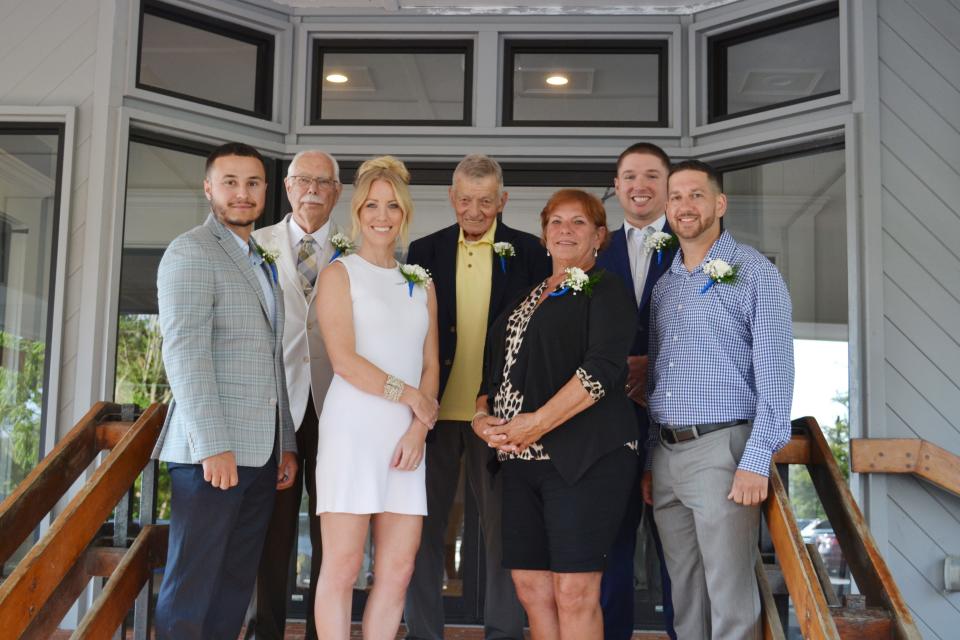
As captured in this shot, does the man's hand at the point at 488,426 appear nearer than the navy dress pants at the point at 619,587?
Yes

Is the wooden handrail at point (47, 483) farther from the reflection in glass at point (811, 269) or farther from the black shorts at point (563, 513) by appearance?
the reflection in glass at point (811, 269)

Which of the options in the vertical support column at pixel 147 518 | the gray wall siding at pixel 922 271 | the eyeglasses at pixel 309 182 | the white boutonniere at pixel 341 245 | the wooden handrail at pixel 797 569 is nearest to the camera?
the wooden handrail at pixel 797 569

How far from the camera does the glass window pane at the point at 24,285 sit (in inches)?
174

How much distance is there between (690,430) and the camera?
286 cm

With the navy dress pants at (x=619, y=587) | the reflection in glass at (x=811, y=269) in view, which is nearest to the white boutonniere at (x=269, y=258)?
the navy dress pants at (x=619, y=587)

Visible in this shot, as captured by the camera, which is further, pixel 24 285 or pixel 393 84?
pixel 393 84

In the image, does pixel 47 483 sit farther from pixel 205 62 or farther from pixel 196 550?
pixel 205 62

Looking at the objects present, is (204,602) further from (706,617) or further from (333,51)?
(333,51)

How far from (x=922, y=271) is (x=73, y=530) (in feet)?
10.9

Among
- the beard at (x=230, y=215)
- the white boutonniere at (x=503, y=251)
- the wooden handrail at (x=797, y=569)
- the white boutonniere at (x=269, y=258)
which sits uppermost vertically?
the beard at (x=230, y=215)

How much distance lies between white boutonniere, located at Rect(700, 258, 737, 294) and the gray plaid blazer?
128 cm

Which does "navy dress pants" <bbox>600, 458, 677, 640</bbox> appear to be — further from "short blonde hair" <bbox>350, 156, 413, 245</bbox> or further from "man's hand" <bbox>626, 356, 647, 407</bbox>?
"short blonde hair" <bbox>350, 156, 413, 245</bbox>

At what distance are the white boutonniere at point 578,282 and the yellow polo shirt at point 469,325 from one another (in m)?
0.52

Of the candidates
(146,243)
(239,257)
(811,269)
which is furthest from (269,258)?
(811,269)
